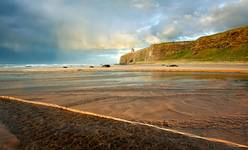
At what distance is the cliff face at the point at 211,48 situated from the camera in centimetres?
13309

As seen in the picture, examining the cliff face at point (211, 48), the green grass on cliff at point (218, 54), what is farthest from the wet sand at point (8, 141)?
the green grass on cliff at point (218, 54)

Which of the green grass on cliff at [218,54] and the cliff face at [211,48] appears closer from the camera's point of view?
the green grass on cliff at [218,54]

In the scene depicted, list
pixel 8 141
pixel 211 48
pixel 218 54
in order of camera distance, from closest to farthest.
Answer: pixel 8 141 < pixel 218 54 < pixel 211 48

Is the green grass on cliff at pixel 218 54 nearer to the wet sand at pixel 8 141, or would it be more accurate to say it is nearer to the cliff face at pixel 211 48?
the cliff face at pixel 211 48

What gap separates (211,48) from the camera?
153125mm

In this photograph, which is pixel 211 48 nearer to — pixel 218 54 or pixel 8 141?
pixel 218 54

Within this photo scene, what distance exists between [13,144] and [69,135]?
1.42 meters

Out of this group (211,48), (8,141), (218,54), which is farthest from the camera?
(211,48)

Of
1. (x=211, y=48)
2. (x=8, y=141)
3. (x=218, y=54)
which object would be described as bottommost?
(x=8, y=141)

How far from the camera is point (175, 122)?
7789mm

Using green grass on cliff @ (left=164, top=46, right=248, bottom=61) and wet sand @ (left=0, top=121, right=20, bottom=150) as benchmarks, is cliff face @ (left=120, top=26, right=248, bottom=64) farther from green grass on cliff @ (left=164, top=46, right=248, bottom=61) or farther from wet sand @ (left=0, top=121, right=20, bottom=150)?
wet sand @ (left=0, top=121, right=20, bottom=150)

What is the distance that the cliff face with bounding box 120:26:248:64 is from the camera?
133m

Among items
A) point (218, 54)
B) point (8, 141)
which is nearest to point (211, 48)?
point (218, 54)

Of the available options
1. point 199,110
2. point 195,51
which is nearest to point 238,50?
point 195,51
